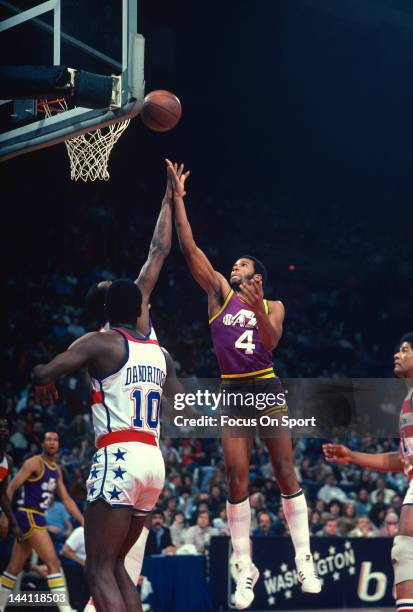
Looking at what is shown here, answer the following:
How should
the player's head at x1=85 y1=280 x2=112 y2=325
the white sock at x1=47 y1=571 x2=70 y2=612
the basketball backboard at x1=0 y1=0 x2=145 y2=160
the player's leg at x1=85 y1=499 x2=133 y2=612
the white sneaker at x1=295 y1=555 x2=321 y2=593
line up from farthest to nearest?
the white sock at x1=47 y1=571 x2=70 y2=612
the basketball backboard at x1=0 y1=0 x2=145 y2=160
the white sneaker at x1=295 y1=555 x2=321 y2=593
the player's head at x1=85 y1=280 x2=112 y2=325
the player's leg at x1=85 y1=499 x2=133 y2=612

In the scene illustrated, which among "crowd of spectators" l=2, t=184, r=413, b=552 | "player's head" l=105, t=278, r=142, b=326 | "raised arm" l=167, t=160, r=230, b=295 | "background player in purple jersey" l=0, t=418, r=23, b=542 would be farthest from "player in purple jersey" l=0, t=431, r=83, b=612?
"player's head" l=105, t=278, r=142, b=326

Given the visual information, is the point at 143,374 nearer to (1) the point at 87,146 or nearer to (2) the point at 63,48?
(1) the point at 87,146

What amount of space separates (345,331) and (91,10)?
548 inches

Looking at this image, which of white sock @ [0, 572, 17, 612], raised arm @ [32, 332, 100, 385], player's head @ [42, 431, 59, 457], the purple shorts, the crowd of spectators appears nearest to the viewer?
raised arm @ [32, 332, 100, 385]

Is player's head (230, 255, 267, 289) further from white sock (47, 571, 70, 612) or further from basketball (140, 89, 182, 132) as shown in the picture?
white sock (47, 571, 70, 612)

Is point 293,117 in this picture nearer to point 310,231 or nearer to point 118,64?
point 310,231

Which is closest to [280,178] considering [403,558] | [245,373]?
[245,373]

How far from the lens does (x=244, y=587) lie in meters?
7.19

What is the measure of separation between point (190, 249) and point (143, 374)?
1.93m

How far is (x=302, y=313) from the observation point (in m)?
21.4

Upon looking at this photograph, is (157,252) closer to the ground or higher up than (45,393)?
higher up

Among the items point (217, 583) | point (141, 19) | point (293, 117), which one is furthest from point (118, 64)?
point (293, 117)

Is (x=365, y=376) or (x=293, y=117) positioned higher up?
(x=293, y=117)

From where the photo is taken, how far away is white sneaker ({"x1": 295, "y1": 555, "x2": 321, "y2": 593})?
280 inches
